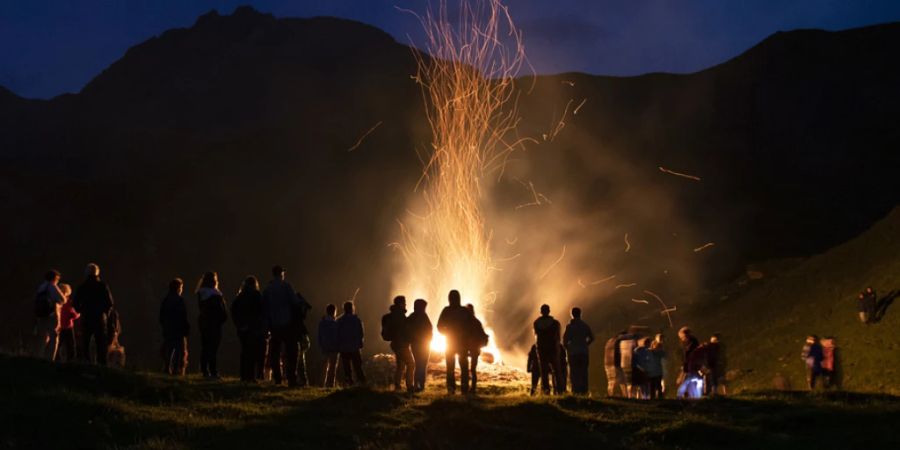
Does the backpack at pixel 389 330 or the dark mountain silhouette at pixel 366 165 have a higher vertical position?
the dark mountain silhouette at pixel 366 165

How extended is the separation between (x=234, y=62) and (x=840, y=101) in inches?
3150

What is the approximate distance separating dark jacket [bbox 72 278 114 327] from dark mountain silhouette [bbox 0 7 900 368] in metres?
45.4

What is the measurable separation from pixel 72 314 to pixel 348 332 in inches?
200

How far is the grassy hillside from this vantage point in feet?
95.4

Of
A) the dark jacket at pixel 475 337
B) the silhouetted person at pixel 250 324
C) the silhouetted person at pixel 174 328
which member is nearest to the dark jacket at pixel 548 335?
the dark jacket at pixel 475 337

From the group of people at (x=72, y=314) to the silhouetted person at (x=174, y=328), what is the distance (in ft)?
3.22

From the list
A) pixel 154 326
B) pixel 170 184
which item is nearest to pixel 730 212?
pixel 154 326

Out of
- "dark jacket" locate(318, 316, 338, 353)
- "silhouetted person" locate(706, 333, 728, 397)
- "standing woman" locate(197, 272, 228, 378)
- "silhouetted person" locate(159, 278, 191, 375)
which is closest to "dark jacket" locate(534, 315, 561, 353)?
"silhouetted person" locate(706, 333, 728, 397)

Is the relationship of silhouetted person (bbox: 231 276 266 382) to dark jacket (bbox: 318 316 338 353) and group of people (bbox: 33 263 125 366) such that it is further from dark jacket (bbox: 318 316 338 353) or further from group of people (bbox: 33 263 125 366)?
group of people (bbox: 33 263 125 366)

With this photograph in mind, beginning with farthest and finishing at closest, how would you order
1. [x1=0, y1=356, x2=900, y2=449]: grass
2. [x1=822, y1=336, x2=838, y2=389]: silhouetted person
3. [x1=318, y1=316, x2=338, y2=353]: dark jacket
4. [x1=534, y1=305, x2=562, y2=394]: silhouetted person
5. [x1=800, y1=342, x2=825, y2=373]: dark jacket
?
[x1=800, y1=342, x2=825, y2=373]: dark jacket
[x1=822, y1=336, x2=838, y2=389]: silhouetted person
[x1=534, y1=305, x2=562, y2=394]: silhouetted person
[x1=318, y1=316, x2=338, y2=353]: dark jacket
[x1=0, y1=356, x2=900, y2=449]: grass

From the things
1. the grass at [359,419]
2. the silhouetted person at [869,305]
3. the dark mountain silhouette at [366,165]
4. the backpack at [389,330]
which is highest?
the dark mountain silhouette at [366,165]

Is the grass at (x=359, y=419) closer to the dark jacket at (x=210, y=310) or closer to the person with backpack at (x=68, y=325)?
the dark jacket at (x=210, y=310)

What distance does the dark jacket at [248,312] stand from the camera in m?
14.4

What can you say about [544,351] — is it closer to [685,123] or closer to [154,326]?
[154,326]
